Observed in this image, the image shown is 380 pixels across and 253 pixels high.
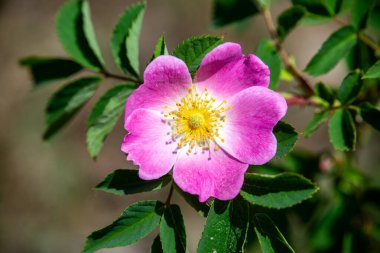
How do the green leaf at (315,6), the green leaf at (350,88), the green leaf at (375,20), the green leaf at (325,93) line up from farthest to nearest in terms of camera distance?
the green leaf at (375,20) < the green leaf at (315,6) < the green leaf at (325,93) < the green leaf at (350,88)

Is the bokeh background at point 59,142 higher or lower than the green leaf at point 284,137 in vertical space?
lower

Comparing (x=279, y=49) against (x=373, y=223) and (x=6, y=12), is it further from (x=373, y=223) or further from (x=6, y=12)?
(x=6, y=12)

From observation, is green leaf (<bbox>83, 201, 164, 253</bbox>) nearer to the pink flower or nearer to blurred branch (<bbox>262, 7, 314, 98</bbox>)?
the pink flower

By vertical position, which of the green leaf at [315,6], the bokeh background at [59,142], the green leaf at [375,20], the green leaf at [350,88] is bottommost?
the bokeh background at [59,142]

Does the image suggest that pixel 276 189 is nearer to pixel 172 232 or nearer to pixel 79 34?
pixel 172 232

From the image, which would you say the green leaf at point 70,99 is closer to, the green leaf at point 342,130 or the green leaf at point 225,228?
the green leaf at point 225,228

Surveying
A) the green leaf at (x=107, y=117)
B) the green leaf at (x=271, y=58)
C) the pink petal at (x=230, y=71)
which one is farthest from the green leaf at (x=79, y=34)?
the green leaf at (x=271, y=58)

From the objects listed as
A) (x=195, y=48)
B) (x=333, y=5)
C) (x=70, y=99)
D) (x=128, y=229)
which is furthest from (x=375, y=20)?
(x=128, y=229)
